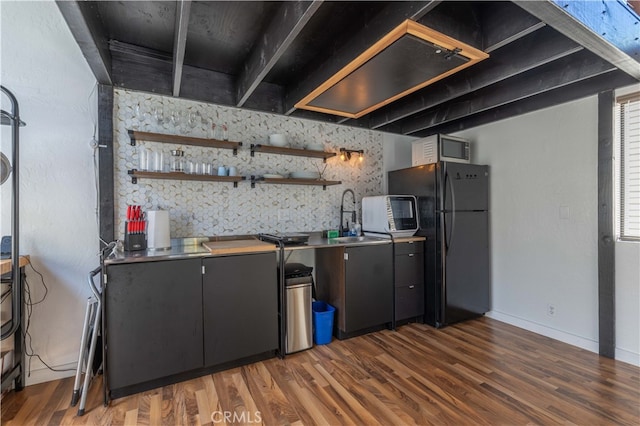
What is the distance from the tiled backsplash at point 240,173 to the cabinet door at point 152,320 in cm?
71

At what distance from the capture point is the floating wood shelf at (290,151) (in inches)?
115

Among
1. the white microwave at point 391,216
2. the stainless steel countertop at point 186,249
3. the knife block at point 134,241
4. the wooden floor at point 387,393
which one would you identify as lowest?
the wooden floor at point 387,393

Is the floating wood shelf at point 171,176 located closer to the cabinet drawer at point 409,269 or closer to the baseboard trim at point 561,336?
the cabinet drawer at point 409,269

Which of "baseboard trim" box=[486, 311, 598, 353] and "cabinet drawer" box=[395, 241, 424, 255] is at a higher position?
"cabinet drawer" box=[395, 241, 424, 255]

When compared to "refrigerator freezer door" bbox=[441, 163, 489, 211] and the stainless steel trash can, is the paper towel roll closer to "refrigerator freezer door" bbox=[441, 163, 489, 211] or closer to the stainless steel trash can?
the stainless steel trash can

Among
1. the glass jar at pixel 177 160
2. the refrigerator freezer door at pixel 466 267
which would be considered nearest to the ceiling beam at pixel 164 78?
the glass jar at pixel 177 160

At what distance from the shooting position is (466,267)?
3.26 meters

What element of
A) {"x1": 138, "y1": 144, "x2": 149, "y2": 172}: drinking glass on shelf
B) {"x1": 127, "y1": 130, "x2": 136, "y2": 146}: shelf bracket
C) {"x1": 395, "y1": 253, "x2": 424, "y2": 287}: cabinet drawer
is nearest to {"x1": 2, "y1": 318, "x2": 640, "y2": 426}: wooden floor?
{"x1": 395, "y1": 253, "x2": 424, "y2": 287}: cabinet drawer

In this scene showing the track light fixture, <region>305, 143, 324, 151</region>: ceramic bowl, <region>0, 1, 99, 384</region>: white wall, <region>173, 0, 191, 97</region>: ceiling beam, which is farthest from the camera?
the track light fixture

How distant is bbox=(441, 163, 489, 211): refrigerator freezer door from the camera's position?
3123mm

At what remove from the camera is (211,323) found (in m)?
2.19

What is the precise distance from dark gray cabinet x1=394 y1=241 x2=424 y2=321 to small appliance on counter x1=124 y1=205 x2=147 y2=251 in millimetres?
2333

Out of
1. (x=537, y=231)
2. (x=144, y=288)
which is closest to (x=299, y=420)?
(x=144, y=288)

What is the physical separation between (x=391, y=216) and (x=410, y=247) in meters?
0.41
